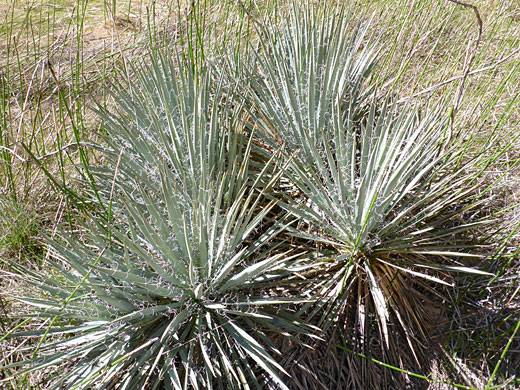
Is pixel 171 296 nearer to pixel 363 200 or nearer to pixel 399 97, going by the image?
pixel 363 200

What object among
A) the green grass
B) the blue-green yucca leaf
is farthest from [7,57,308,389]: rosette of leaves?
the blue-green yucca leaf

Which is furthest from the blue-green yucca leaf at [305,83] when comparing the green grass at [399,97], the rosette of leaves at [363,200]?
the green grass at [399,97]

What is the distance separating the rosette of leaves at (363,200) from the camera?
1.64m

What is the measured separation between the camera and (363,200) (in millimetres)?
1635

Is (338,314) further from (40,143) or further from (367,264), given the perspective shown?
(40,143)

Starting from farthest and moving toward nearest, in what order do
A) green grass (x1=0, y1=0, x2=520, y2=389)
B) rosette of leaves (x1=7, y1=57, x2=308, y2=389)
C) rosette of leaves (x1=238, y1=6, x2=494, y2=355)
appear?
green grass (x1=0, y1=0, x2=520, y2=389) → rosette of leaves (x1=238, y1=6, x2=494, y2=355) → rosette of leaves (x1=7, y1=57, x2=308, y2=389)

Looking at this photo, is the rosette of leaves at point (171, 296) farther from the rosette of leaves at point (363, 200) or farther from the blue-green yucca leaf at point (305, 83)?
the blue-green yucca leaf at point (305, 83)

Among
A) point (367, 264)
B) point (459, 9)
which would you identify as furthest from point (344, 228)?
point (459, 9)

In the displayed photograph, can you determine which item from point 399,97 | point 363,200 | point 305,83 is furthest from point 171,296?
point 399,97

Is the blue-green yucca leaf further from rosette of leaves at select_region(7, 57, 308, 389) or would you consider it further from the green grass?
rosette of leaves at select_region(7, 57, 308, 389)

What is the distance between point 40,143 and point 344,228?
2.13m

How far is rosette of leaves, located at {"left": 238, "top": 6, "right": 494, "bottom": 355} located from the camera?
5.38 ft

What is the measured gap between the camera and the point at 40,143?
2.91 metres

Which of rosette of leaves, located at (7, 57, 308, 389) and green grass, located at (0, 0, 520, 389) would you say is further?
green grass, located at (0, 0, 520, 389)
